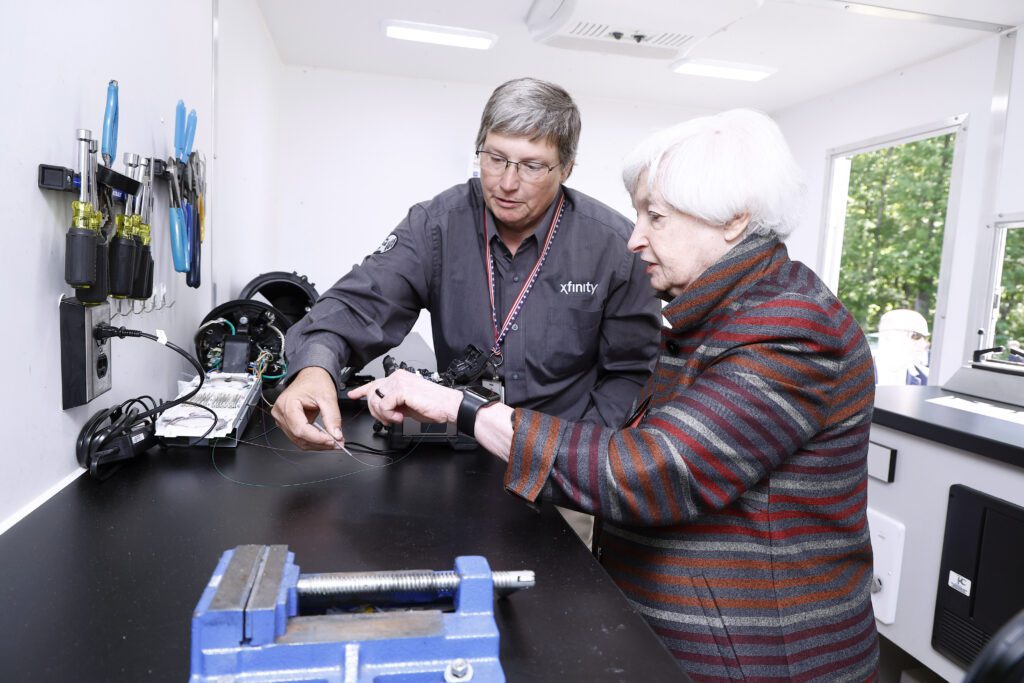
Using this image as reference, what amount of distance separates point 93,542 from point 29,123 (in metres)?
0.60

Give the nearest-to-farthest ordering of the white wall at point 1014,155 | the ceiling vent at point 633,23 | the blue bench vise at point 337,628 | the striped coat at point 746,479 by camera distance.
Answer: the blue bench vise at point 337,628 < the striped coat at point 746,479 < the ceiling vent at point 633,23 < the white wall at point 1014,155

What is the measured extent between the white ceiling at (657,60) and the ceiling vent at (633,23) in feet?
0.05

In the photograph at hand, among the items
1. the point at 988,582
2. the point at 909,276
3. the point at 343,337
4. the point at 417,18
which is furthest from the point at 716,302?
the point at 909,276

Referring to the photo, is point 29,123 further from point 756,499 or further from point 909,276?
point 909,276

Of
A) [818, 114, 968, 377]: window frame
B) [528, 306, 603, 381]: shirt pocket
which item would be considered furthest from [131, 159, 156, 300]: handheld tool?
[818, 114, 968, 377]: window frame

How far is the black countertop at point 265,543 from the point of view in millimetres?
668

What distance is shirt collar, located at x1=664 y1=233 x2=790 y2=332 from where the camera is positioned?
3.16ft

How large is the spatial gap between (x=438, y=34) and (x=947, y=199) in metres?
2.98

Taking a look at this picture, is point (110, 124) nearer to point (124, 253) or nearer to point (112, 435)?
point (124, 253)

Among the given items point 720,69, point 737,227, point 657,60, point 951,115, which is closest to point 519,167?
point 737,227

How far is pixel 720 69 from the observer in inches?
161

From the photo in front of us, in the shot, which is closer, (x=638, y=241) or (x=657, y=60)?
(x=638, y=241)

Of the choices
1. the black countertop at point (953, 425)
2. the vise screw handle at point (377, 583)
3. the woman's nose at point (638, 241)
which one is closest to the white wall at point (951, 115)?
the black countertop at point (953, 425)

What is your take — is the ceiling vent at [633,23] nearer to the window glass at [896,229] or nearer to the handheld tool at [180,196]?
the handheld tool at [180,196]
